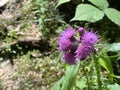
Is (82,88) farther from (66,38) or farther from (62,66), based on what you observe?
(62,66)

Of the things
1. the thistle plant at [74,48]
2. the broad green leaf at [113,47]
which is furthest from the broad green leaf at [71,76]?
the broad green leaf at [113,47]

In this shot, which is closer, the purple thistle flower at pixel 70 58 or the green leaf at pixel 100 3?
the purple thistle flower at pixel 70 58

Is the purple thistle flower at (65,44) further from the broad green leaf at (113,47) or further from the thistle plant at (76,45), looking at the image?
the broad green leaf at (113,47)

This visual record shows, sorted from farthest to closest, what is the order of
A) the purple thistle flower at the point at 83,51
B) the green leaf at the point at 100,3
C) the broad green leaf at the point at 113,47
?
the green leaf at the point at 100,3
the broad green leaf at the point at 113,47
the purple thistle flower at the point at 83,51

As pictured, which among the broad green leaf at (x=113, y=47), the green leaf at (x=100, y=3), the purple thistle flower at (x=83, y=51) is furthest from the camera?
the green leaf at (x=100, y=3)

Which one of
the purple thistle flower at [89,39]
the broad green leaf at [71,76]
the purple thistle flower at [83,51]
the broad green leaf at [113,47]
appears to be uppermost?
the purple thistle flower at [89,39]

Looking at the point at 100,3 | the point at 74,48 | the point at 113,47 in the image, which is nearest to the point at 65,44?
the point at 74,48

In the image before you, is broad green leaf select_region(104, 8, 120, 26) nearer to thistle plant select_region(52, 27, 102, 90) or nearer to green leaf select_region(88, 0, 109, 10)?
green leaf select_region(88, 0, 109, 10)

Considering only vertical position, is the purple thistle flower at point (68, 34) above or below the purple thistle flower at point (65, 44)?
above

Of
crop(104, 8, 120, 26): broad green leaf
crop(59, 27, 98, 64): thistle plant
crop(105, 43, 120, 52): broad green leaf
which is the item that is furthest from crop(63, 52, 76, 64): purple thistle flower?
→ crop(104, 8, 120, 26): broad green leaf

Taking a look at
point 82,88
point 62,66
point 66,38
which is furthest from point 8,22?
point 66,38

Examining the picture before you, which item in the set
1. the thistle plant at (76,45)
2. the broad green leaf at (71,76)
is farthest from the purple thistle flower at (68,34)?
the broad green leaf at (71,76)
